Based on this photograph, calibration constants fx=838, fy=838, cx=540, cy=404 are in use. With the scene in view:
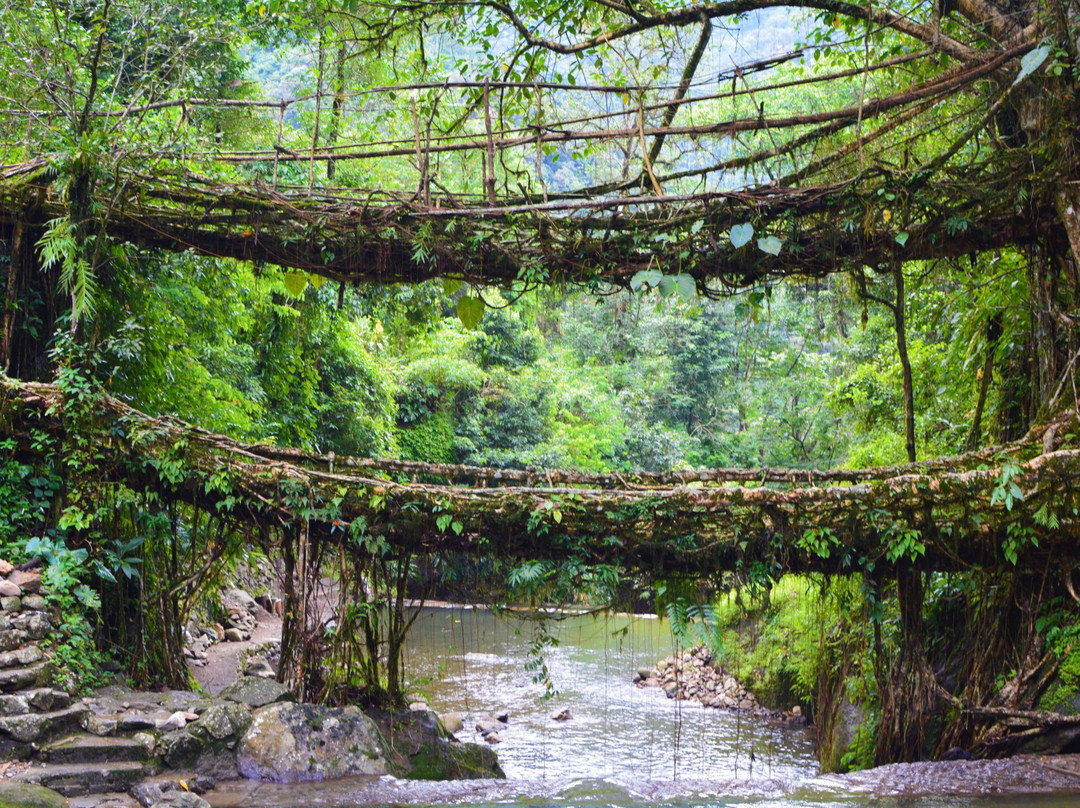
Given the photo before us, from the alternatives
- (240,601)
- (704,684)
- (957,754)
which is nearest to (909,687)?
(957,754)

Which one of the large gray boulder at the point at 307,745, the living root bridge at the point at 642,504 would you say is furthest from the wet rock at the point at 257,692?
the living root bridge at the point at 642,504

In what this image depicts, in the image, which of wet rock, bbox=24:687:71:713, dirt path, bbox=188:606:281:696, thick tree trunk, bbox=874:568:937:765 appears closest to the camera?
wet rock, bbox=24:687:71:713

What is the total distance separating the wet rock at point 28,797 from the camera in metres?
3.90

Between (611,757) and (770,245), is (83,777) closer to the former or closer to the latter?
(611,757)

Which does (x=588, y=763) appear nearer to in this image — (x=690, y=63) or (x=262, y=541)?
(x=262, y=541)

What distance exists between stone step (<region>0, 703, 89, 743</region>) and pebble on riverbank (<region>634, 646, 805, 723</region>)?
6.92m

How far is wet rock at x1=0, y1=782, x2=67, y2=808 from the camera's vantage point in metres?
3.90

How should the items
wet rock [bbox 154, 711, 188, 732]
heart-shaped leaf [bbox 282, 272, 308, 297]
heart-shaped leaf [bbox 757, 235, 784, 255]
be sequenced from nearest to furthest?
wet rock [bbox 154, 711, 188, 732]
heart-shaped leaf [bbox 757, 235, 784, 255]
heart-shaped leaf [bbox 282, 272, 308, 297]

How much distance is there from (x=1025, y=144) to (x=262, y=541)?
6.22 metres

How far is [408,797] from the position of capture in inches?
200

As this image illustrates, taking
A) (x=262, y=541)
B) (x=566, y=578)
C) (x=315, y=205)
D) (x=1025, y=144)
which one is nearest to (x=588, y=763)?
(x=566, y=578)

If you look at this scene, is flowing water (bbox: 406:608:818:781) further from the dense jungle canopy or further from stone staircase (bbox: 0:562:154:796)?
stone staircase (bbox: 0:562:154:796)

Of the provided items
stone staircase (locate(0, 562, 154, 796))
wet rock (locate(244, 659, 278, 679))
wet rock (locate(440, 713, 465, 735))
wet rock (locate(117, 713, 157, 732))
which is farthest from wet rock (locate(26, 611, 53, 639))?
wet rock (locate(440, 713, 465, 735))

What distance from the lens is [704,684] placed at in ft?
39.5
